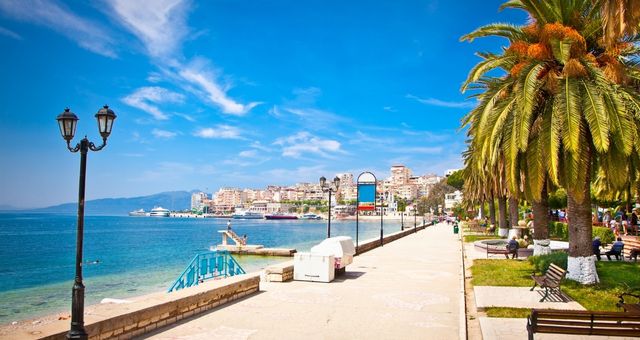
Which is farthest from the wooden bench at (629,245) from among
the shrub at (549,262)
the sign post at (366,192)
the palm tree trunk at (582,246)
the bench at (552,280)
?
the sign post at (366,192)

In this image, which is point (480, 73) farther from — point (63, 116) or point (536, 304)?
point (63, 116)

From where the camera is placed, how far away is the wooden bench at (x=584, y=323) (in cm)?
635

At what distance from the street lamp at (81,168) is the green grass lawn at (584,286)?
9743 mm

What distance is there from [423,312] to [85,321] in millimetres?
6749

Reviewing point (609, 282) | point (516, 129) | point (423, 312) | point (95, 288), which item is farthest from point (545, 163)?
point (95, 288)

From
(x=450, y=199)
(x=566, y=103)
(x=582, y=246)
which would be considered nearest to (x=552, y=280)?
(x=582, y=246)

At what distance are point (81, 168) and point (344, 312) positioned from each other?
6.04 meters

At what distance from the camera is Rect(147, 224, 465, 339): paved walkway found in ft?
27.0

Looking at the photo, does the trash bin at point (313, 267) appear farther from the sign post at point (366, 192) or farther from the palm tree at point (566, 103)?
the sign post at point (366, 192)

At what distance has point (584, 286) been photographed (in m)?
12.1

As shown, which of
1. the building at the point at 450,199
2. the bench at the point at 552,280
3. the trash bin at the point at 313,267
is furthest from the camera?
the building at the point at 450,199

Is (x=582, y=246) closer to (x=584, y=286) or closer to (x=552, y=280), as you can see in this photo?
(x=584, y=286)

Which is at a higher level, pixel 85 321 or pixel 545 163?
pixel 545 163

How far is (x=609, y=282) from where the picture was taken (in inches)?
497
